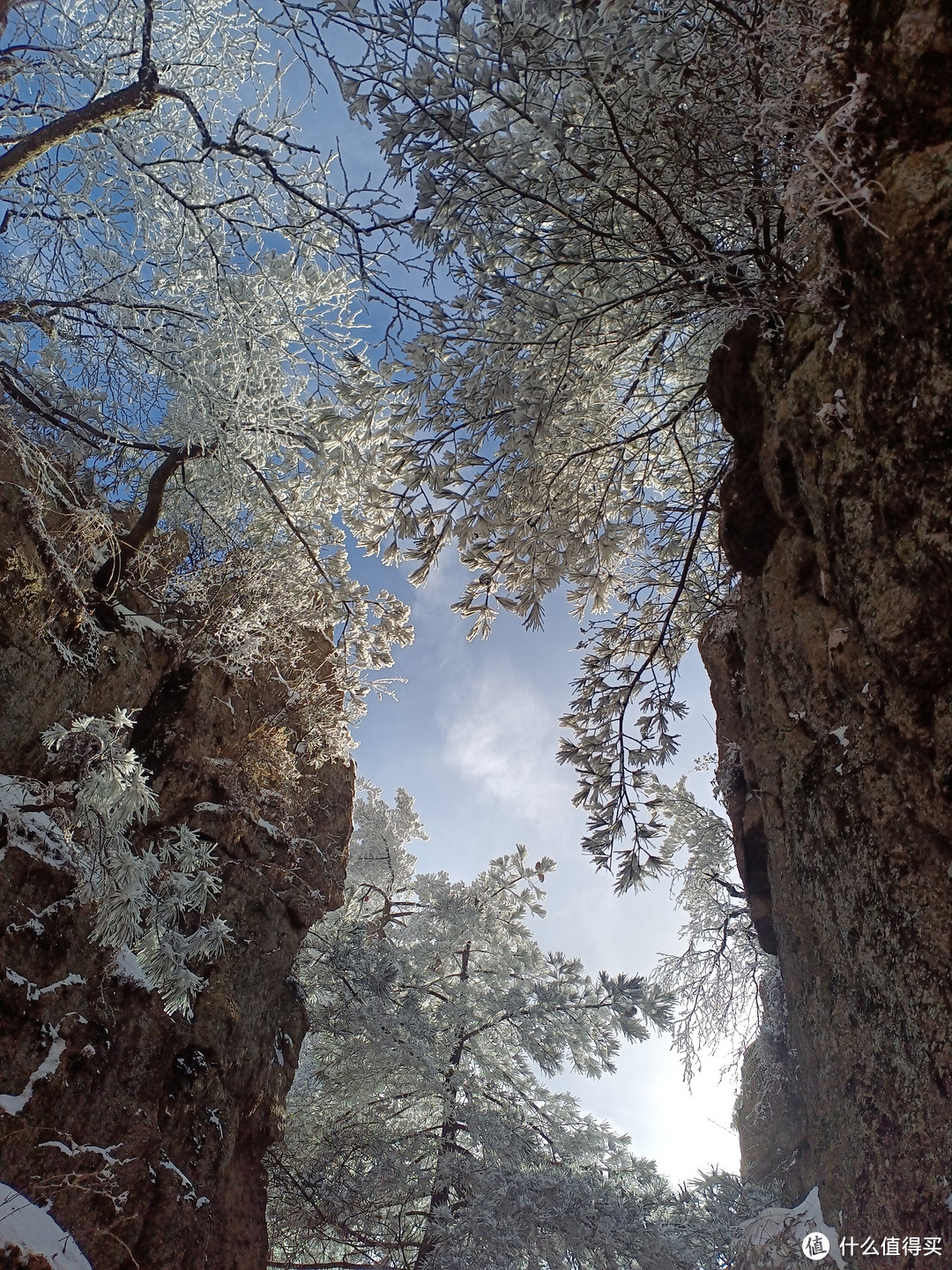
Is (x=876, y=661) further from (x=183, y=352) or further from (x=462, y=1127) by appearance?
(x=462, y=1127)

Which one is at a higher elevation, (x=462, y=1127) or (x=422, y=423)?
(x=422, y=423)

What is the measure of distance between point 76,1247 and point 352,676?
182 inches

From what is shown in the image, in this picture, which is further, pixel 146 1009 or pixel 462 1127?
pixel 462 1127

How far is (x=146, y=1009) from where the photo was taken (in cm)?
465

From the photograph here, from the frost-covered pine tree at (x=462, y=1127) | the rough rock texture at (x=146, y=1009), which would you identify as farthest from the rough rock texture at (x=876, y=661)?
the frost-covered pine tree at (x=462, y=1127)

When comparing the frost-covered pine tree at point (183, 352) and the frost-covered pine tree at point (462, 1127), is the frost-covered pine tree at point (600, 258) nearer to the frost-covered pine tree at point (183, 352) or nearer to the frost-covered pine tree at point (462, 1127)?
the frost-covered pine tree at point (183, 352)

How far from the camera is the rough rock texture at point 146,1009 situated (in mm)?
3889

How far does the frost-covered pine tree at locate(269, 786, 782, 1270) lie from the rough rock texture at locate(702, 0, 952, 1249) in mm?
4643

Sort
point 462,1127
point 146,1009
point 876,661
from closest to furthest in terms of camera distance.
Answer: point 876,661 < point 146,1009 < point 462,1127

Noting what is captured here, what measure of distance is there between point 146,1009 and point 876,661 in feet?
15.7

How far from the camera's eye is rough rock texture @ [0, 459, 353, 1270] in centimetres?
389

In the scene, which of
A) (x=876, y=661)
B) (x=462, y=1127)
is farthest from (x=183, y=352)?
(x=462, y=1127)

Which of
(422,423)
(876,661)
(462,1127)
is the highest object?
(422,423)

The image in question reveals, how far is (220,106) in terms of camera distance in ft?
16.6
